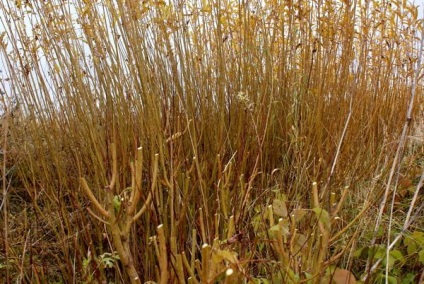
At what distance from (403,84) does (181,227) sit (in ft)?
6.67

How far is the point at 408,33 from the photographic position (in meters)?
2.39

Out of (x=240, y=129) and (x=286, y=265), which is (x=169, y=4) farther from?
(x=286, y=265)

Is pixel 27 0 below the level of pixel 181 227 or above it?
above

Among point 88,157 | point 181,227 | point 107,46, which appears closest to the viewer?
point 181,227

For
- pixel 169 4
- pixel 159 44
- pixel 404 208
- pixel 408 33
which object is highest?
pixel 169 4

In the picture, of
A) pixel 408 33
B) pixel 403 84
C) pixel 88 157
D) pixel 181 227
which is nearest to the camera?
pixel 181 227

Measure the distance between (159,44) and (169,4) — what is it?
0.48ft

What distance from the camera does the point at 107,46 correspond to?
4.81 feet

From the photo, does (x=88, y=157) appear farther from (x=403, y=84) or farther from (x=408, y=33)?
(x=403, y=84)

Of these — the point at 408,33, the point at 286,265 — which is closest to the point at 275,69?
the point at 408,33

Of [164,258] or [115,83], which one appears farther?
[115,83]

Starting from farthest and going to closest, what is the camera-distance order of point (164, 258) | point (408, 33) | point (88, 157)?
point (408, 33) < point (88, 157) < point (164, 258)

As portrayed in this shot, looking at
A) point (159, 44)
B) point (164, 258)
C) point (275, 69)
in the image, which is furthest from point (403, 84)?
point (164, 258)

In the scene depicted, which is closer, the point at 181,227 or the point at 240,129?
the point at 181,227
